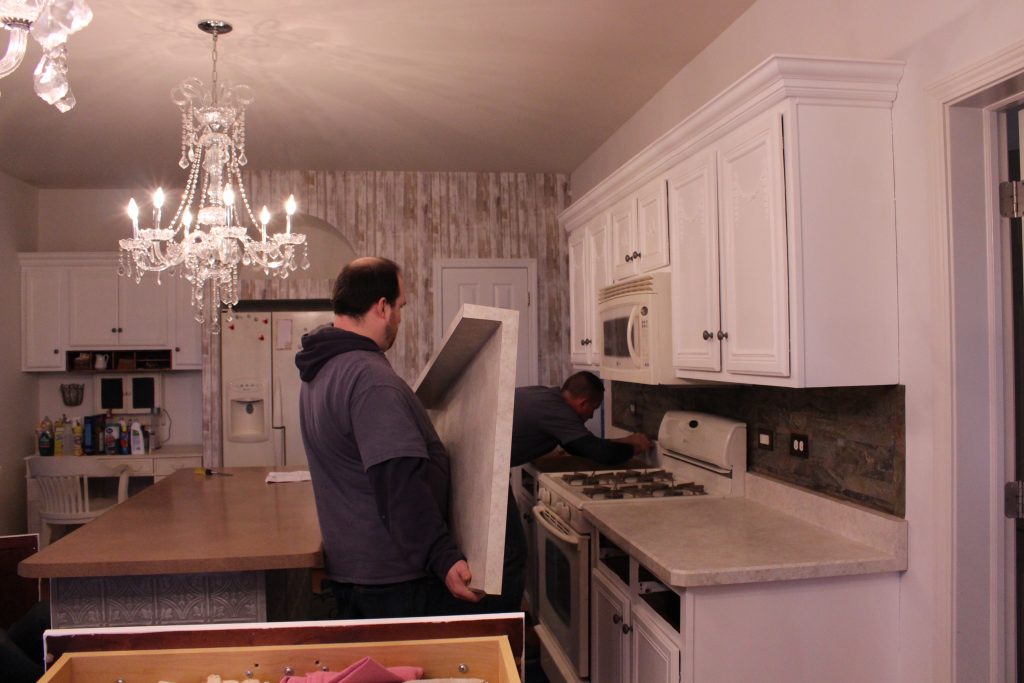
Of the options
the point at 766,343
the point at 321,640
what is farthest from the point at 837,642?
the point at 321,640

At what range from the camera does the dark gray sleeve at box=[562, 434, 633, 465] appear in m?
3.56

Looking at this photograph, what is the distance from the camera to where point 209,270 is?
341 cm

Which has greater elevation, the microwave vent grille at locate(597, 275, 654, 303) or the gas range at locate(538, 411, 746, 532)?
the microwave vent grille at locate(597, 275, 654, 303)

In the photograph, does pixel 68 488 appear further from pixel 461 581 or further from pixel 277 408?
pixel 461 581

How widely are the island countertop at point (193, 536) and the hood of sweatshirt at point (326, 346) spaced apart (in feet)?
1.71

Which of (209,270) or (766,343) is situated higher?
(209,270)

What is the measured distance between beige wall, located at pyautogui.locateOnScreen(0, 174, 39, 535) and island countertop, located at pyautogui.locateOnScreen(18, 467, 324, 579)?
9.59 feet

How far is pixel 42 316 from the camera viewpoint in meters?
5.63

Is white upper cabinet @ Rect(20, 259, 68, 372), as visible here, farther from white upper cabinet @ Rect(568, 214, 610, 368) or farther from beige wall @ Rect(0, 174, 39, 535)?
white upper cabinet @ Rect(568, 214, 610, 368)

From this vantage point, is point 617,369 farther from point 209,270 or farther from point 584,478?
point 209,270

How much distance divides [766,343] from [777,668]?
90 centimetres

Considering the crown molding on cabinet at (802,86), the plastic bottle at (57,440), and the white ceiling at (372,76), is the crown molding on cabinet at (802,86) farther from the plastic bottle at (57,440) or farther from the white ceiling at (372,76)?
the plastic bottle at (57,440)

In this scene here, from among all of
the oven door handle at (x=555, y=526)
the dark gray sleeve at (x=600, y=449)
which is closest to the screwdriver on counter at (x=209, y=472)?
the oven door handle at (x=555, y=526)

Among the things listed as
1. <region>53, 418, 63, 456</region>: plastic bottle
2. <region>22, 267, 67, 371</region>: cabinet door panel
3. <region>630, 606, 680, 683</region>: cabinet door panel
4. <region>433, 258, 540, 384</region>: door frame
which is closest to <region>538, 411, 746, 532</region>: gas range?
<region>630, 606, 680, 683</region>: cabinet door panel
